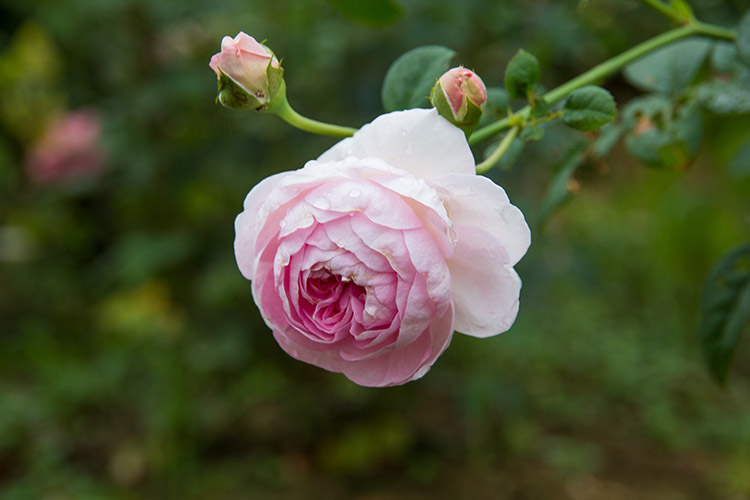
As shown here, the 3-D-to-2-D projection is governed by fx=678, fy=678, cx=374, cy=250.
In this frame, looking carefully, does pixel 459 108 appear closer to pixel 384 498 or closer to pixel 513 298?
pixel 513 298

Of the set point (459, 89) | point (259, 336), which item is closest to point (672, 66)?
point (459, 89)

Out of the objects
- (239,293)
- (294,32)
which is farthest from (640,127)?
(239,293)

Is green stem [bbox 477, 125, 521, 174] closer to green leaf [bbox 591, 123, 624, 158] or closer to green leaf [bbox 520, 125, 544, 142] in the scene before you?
green leaf [bbox 520, 125, 544, 142]

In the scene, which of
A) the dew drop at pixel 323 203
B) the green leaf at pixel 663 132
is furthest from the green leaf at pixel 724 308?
the dew drop at pixel 323 203

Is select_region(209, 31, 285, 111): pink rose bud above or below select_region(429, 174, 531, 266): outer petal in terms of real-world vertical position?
above

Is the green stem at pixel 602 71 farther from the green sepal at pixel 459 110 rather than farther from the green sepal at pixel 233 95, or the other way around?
the green sepal at pixel 233 95

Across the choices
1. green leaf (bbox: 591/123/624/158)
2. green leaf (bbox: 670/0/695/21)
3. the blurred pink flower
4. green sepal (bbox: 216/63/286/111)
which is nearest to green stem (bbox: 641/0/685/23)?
green leaf (bbox: 670/0/695/21)
